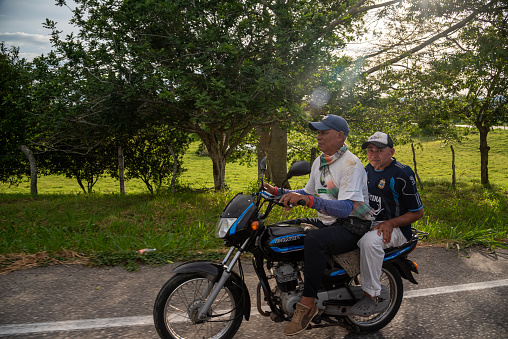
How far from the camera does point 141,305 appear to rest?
12.0 ft

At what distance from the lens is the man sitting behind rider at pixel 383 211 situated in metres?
3.10

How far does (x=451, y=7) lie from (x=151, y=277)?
36.0ft

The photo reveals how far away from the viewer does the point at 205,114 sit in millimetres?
8570

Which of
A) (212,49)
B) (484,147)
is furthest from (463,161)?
(212,49)

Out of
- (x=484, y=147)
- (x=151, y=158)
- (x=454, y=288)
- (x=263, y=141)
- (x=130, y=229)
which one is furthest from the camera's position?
(x=484, y=147)

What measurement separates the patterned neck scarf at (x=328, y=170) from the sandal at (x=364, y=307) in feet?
3.02

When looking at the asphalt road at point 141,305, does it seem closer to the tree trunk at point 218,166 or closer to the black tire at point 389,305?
the black tire at point 389,305

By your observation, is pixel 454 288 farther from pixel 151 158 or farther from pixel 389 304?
pixel 151 158

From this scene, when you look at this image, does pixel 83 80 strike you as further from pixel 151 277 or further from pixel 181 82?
pixel 151 277

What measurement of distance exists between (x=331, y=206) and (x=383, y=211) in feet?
3.08

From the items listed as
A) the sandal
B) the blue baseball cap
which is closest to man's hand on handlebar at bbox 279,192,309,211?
the blue baseball cap

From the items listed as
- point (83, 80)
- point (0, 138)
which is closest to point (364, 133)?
point (83, 80)

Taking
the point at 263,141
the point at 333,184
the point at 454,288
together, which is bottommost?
the point at 454,288

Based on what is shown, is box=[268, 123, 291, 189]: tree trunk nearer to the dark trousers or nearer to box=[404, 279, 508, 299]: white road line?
box=[404, 279, 508, 299]: white road line
